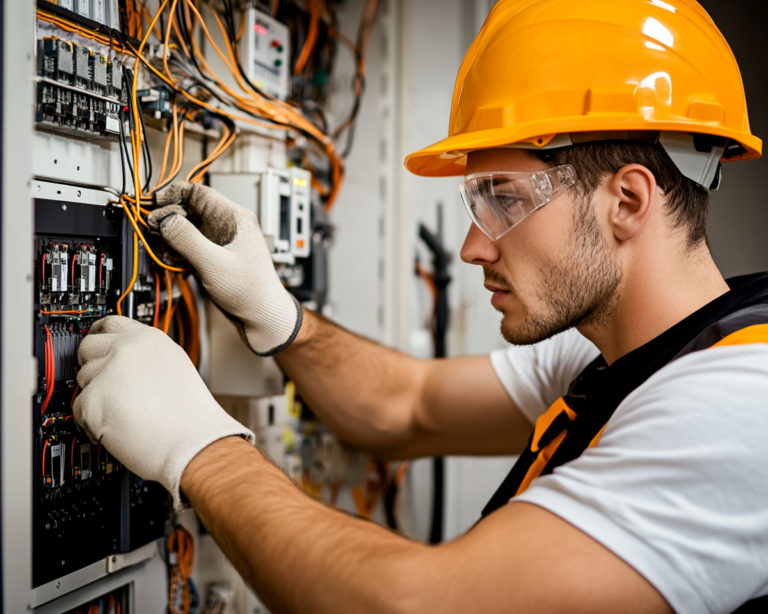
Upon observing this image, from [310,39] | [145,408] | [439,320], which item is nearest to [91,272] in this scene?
[145,408]

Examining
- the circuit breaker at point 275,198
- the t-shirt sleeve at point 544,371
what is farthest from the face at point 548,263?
the circuit breaker at point 275,198

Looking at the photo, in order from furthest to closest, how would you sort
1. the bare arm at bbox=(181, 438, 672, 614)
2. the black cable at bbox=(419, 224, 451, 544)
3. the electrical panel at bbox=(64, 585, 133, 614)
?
the black cable at bbox=(419, 224, 451, 544) → the electrical panel at bbox=(64, 585, 133, 614) → the bare arm at bbox=(181, 438, 672, 614)

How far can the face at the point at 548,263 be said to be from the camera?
41.6 inches

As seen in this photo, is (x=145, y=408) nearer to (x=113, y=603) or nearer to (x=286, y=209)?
(x=113, y=603)

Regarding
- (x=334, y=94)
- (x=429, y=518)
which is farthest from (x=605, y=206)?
(x=429, y=518)

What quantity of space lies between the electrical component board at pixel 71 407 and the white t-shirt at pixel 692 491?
2.47 feet

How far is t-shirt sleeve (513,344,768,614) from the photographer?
74cm

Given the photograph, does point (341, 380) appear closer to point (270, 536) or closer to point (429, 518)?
point (270, 536)

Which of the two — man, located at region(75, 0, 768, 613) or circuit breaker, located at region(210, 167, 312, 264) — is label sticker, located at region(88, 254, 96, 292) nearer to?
man, located at region(75, 0, 768, 613)

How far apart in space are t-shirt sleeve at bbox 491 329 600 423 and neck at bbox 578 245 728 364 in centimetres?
39

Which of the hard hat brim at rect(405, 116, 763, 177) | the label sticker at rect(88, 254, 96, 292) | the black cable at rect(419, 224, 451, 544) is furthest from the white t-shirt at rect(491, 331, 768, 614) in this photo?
the black cable at rect(419, 224, 451, 544)

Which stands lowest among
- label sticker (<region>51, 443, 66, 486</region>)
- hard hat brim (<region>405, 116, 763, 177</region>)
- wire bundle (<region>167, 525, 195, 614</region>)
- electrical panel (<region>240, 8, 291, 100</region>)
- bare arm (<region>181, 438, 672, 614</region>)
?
wire bundle (<region>167, 525, 195, 614</region>)

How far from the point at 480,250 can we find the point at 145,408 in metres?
0.64

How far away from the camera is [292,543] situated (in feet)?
2.73
